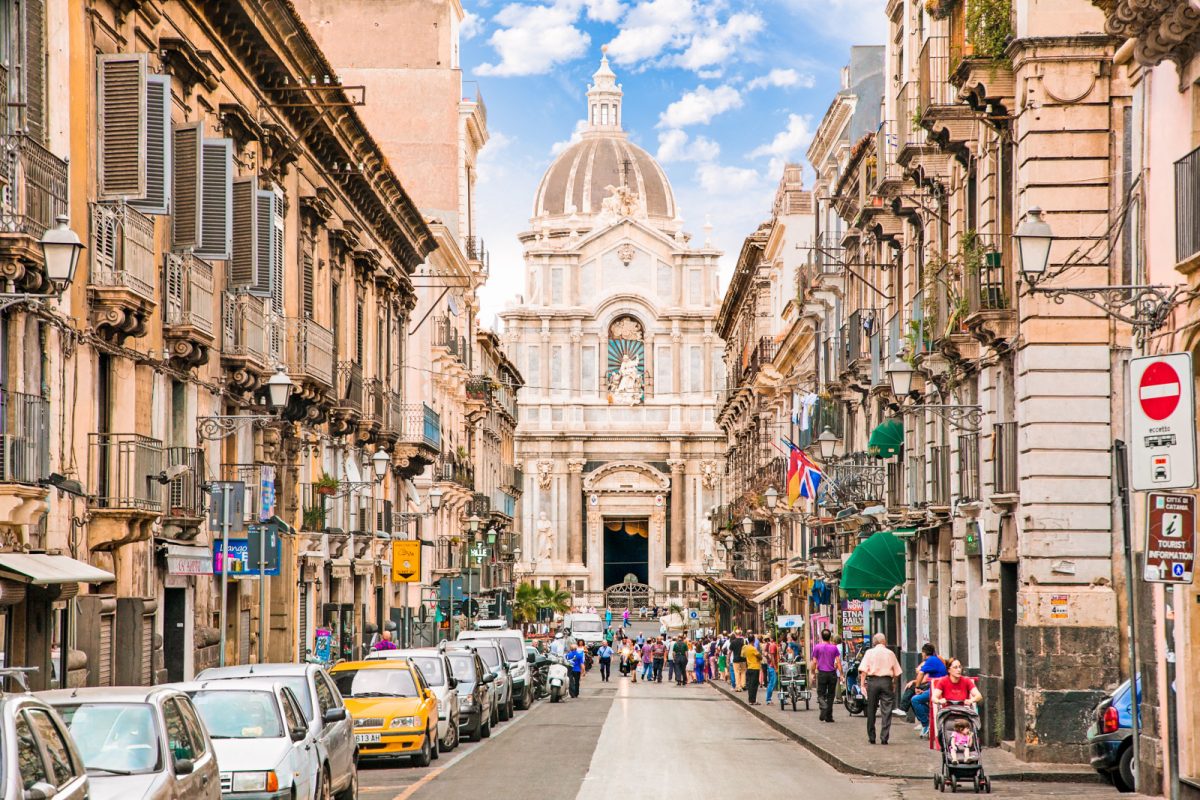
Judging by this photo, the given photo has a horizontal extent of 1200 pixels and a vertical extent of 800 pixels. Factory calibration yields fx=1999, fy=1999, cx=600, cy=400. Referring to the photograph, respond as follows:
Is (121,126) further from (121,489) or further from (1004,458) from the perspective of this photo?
(1004,458)

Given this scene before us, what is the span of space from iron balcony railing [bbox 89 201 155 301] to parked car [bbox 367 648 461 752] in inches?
265

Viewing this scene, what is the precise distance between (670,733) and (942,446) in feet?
22.2

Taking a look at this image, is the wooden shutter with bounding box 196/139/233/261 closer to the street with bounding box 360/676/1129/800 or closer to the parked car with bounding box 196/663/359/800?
the street with bounding box 360/676/1129/800

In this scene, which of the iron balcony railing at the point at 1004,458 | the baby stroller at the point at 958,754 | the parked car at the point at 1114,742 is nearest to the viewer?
the parked car at the point at 1114,742

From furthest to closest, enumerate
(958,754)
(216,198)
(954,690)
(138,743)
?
(216,198), (954,690), (958,754), (138,743)

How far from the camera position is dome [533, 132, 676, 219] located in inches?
4887

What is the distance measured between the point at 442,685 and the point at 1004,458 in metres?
8.66

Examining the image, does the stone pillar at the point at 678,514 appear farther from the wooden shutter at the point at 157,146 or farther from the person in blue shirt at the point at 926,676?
the wooden shutter at the point at 157,146

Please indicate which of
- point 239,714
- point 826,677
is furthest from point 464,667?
point 239,714

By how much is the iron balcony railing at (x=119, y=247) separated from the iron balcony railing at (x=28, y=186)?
7.16 feet

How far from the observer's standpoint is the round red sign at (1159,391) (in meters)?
13.1

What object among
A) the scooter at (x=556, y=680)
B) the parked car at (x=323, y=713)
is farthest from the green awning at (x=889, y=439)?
the parked car at (x=323, y=713)

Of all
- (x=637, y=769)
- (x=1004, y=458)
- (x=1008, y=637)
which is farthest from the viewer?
(x=1008, y=637)

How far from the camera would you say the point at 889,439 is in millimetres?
36438
